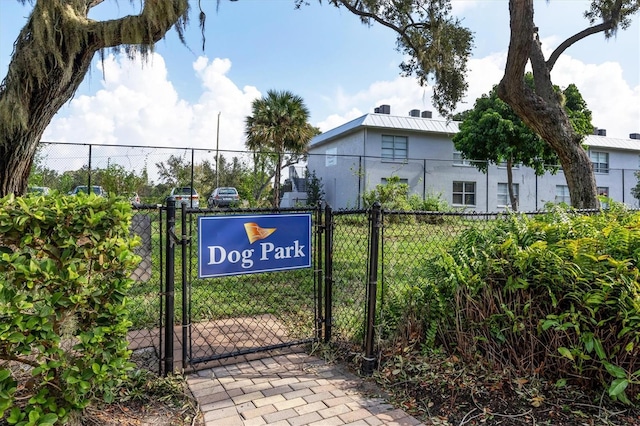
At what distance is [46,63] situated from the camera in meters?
4.30

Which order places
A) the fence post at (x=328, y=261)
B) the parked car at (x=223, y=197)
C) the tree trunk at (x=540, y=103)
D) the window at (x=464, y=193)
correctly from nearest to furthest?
the fence post at (x=328, y=261) → the tree trunk at (x=540, y=103) → the parked car at (x=223, y=197) → the window at (x=464, y=193)

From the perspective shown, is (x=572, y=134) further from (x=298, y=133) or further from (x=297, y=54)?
(x=298, y=133)

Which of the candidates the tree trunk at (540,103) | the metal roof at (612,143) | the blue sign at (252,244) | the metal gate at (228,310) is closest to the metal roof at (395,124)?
the metal roof at (612,143)

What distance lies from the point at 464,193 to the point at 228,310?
17.5 m

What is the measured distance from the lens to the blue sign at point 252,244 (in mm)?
2852

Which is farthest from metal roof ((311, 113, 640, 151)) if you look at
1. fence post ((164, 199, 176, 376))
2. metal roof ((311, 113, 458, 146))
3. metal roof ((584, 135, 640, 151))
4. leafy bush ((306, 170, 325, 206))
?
fence post ((164, 199, 176, 376))

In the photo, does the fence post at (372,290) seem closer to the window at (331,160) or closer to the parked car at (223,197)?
the parked car at (223,197)

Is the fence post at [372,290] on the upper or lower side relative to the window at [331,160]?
lower

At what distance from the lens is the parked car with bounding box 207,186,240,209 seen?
14.8 metres

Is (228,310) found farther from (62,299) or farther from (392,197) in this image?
(392,197)

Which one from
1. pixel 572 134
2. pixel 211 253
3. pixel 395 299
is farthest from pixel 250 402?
pixel 572 134

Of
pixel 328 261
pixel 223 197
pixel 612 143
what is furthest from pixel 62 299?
pixel 612 143

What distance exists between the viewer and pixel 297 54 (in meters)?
10.8

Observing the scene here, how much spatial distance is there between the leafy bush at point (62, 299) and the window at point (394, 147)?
57.8ft
